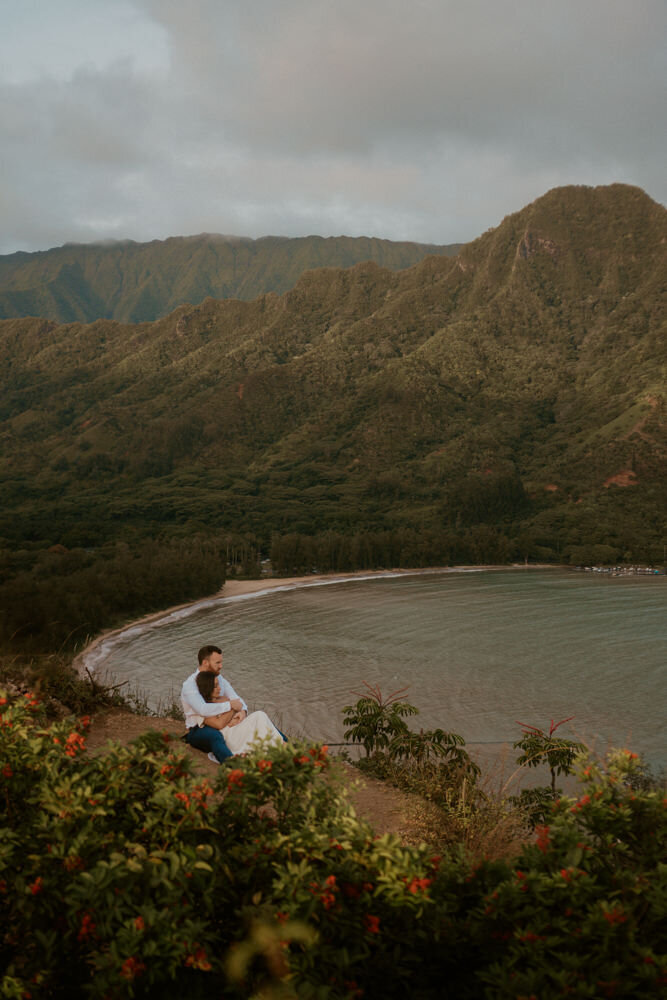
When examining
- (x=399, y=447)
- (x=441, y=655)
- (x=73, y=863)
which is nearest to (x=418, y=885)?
(x=73, y=863)

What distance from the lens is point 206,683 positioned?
6691 mm

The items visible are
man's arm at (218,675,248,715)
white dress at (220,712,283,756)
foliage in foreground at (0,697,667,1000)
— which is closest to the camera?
foliage in foreground at (0,697,667,1000)

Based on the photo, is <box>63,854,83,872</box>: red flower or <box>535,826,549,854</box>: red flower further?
<box>535,826,549,854</box>: red flower

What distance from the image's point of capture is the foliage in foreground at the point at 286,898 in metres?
2.31

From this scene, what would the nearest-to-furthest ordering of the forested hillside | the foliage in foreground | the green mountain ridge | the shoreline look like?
the foliage in foreground → the shoreline → the forested hillside → the green mountain ridge

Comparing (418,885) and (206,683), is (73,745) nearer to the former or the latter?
(418,885)

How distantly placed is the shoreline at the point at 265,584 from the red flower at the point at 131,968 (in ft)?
135

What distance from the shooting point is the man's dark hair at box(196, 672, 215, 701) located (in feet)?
21.9

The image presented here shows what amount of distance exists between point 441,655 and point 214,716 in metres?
42.4

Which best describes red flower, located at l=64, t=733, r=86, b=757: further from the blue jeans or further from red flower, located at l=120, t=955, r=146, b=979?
the blue jeans

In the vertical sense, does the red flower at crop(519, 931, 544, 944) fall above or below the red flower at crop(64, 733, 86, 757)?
below

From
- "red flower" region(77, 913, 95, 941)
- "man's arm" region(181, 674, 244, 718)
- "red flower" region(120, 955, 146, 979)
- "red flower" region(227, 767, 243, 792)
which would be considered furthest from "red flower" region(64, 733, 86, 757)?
"man's arm" region(181, 674, 244, 718)

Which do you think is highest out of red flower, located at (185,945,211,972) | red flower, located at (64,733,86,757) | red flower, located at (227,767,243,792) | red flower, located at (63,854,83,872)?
red flower, located at (64,733,86,757)

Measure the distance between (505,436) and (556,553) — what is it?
60.2 m
